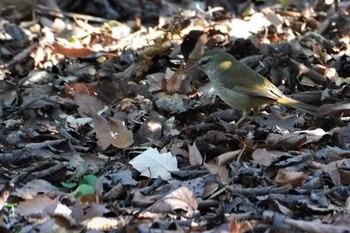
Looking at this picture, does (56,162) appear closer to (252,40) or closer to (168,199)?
(168,199)

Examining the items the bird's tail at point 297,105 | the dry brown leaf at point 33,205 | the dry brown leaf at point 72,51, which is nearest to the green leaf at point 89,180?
the dry brown leaf at point 33,205

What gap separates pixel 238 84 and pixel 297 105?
2.49 ft

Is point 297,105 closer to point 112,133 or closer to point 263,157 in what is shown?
point 263,157

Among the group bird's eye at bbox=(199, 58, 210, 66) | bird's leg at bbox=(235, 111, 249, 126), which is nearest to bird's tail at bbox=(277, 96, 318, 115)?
bird's leg at bbox=(235, 111, 249, 126)

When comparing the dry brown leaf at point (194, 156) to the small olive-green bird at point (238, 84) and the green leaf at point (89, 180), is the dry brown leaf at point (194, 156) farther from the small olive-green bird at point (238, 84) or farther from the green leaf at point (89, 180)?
the small olive-green bird at point (238, 84)

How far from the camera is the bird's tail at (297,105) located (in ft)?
19.7

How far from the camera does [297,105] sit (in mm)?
6199

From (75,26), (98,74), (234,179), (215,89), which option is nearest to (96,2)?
→ (75,26)

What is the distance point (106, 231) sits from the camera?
4.23m

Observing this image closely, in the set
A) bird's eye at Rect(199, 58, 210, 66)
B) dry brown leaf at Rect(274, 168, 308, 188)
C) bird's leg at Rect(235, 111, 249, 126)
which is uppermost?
dry brown leaf at Rect(274, 168, 308, 188)

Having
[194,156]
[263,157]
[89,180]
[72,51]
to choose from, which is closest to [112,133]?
[89,180]

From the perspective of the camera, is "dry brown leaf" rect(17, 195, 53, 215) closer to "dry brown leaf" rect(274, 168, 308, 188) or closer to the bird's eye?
"dry brown leaf" rect(274, 168, 308, 188)

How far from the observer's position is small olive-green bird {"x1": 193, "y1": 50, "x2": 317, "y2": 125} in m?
6.44

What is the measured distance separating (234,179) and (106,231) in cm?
99
